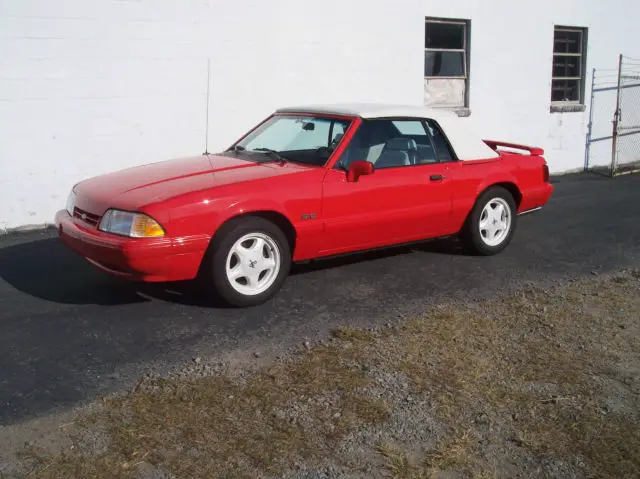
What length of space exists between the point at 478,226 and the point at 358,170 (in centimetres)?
163

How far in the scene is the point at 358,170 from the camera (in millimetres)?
5441

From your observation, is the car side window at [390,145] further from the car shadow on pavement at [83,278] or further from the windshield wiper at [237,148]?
the windshield wiper at [237,148]

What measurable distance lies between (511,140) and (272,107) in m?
4.69

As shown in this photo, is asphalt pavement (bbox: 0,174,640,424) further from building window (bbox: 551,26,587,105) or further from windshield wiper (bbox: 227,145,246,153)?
building window (bbox: 551,26,587,105)

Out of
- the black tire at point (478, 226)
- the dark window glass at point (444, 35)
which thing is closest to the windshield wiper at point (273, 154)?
the black tire at point (478, 226)

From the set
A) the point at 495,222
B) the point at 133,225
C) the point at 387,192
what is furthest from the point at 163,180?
the point at 495,222

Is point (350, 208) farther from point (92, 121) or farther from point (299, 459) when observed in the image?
point (92, 121)

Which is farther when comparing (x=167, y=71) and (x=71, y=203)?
(x=167, y=71)

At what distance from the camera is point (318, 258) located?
18.2ft

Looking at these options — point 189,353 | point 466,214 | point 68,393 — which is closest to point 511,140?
point 466,214

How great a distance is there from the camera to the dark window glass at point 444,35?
10.8 meters

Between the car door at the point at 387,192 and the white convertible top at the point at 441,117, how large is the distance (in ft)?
0.33

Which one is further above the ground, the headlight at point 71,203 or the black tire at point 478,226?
the headlight at point 71,203

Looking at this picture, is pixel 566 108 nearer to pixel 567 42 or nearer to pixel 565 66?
pixel 565 66
